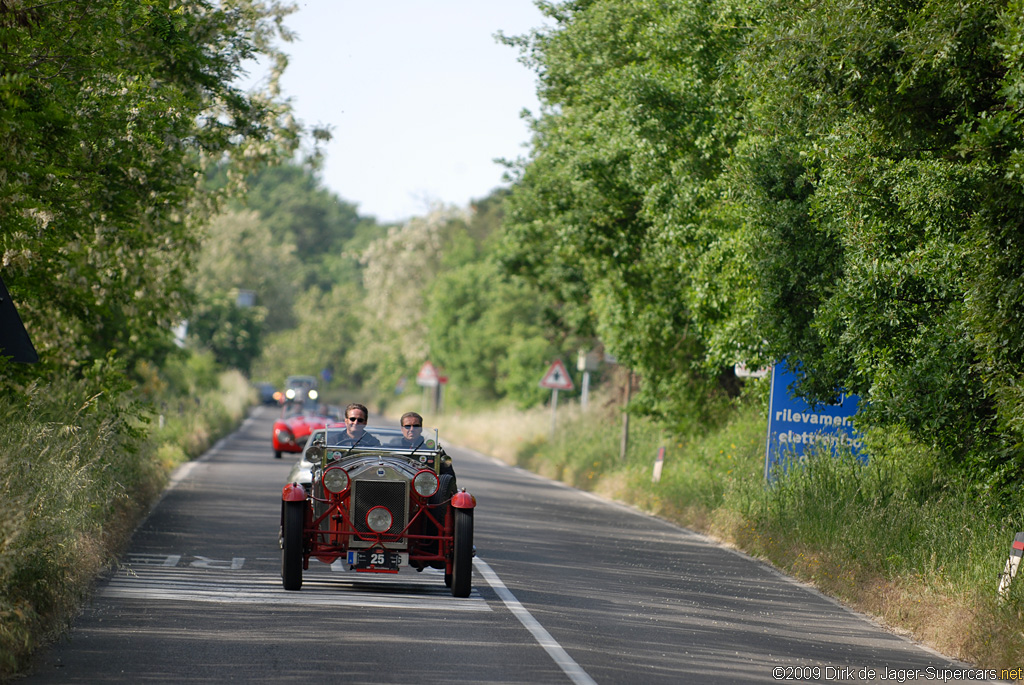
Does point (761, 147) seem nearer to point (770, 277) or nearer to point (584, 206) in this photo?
point (770, 277)

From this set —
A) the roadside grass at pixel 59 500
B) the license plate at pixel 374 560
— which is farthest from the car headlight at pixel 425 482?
the roadside grass at pixel 59 500

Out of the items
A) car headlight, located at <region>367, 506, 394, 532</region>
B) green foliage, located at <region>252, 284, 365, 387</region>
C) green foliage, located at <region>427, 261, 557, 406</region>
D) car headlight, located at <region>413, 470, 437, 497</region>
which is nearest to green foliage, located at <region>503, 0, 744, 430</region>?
car headlight, located at <region>413, 470, 437, 497</region>

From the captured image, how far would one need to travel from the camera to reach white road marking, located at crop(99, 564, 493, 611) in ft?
37.1

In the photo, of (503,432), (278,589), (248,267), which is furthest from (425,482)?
(248,267)

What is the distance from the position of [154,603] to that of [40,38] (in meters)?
5.14

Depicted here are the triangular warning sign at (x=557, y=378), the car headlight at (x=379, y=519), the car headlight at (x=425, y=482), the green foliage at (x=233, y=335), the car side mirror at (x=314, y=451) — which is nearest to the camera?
the car headlight at (x=379, y=519)

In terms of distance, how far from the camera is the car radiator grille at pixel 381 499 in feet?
39.1

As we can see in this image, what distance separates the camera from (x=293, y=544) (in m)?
11.6

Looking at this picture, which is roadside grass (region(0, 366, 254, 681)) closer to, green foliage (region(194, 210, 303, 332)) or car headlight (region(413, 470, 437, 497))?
car headlight (region(413, 470, 437, 497))

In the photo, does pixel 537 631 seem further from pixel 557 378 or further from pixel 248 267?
pixel 248 267

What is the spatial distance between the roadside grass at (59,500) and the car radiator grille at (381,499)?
238 centimetres

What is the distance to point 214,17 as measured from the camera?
16406 millimetres

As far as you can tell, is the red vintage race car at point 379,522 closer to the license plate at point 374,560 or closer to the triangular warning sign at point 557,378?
the license plate at point 374,560

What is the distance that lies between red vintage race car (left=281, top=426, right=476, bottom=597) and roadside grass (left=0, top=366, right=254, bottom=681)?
1862mm
